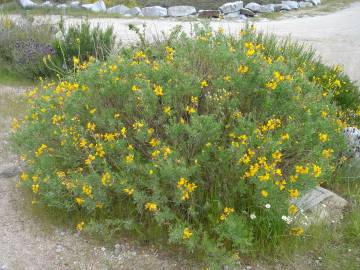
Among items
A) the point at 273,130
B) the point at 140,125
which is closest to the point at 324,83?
the point at 273,130

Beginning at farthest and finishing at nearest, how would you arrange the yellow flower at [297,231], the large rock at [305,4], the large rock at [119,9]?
the large rock at [305,4]
the large rock at [119,9]
the yellow flower at [297,231]

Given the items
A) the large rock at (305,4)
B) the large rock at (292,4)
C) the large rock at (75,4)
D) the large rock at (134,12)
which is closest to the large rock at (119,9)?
the large rock at (134,12)

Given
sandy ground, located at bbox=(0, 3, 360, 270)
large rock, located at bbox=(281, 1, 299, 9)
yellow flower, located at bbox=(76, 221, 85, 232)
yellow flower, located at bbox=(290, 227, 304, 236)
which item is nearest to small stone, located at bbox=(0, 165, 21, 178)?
sandy ground, located at bbox=(0, 3, 360, 270)

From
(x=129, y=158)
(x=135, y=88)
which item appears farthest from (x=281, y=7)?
(x=129, y=158)

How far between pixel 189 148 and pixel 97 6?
1166cm

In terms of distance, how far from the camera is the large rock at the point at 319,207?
3373 mm

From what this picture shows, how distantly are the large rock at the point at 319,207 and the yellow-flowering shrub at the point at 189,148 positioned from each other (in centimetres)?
19

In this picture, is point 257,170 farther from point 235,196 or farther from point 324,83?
point 324,83

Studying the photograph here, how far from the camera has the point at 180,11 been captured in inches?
539

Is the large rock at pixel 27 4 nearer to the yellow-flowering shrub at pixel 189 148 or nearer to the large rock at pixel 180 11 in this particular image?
the large rock at pixel 180 11

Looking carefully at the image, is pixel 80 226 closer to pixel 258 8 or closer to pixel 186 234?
pixel 186 234

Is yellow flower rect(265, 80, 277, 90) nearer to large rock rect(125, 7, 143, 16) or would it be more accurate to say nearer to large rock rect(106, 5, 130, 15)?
large rock rect(125, 7, 143, 16)

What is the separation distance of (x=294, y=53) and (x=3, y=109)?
3544 mm

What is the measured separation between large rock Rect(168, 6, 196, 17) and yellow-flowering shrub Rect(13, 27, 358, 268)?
10.0m
